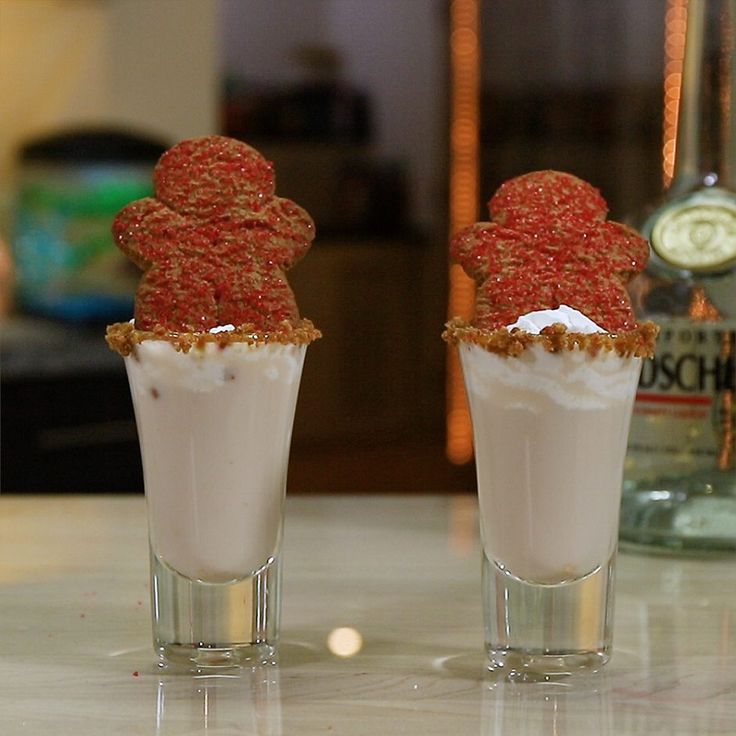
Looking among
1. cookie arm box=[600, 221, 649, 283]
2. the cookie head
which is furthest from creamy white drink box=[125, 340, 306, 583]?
cookie arm box=[600, 221, 649, 283]

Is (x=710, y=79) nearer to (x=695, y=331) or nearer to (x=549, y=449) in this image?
(x=695, y=331)

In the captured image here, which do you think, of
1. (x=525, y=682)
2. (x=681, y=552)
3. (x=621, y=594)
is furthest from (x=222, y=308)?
(x=681, y=552)

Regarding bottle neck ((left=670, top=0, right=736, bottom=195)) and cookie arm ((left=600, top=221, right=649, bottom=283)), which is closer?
cookie arm ((left=600, top=221, right=649, bottom=283))

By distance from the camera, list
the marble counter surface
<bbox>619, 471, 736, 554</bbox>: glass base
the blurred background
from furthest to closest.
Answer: the blurred background
<bbox>619, 471, 736, 554</bbox>: glass base
the marble counter surface

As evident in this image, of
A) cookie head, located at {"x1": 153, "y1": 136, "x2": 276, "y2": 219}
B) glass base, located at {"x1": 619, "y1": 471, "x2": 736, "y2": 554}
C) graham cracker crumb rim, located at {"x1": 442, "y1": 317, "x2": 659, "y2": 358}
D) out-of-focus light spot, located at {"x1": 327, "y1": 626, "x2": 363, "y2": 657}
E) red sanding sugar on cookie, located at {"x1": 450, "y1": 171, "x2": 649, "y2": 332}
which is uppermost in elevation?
cookie head, located at {"x1": 153, "y1": 136, "x2": 276, "y2": 219}

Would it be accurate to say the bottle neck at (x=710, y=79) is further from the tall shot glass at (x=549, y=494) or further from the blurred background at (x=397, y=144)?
the blurred background at (x=397, y=144)

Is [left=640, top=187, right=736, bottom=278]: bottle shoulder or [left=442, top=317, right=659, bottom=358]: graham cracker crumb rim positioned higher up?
[left=640, top=187, right=736, bottom=278]: bottle shoulder

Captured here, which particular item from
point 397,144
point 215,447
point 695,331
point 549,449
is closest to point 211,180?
point 215,447

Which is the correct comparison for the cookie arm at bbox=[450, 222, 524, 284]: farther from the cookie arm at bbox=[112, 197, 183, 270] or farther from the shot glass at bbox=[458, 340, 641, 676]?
the cookie arm at bbox=[112, 197, 183, 270]
